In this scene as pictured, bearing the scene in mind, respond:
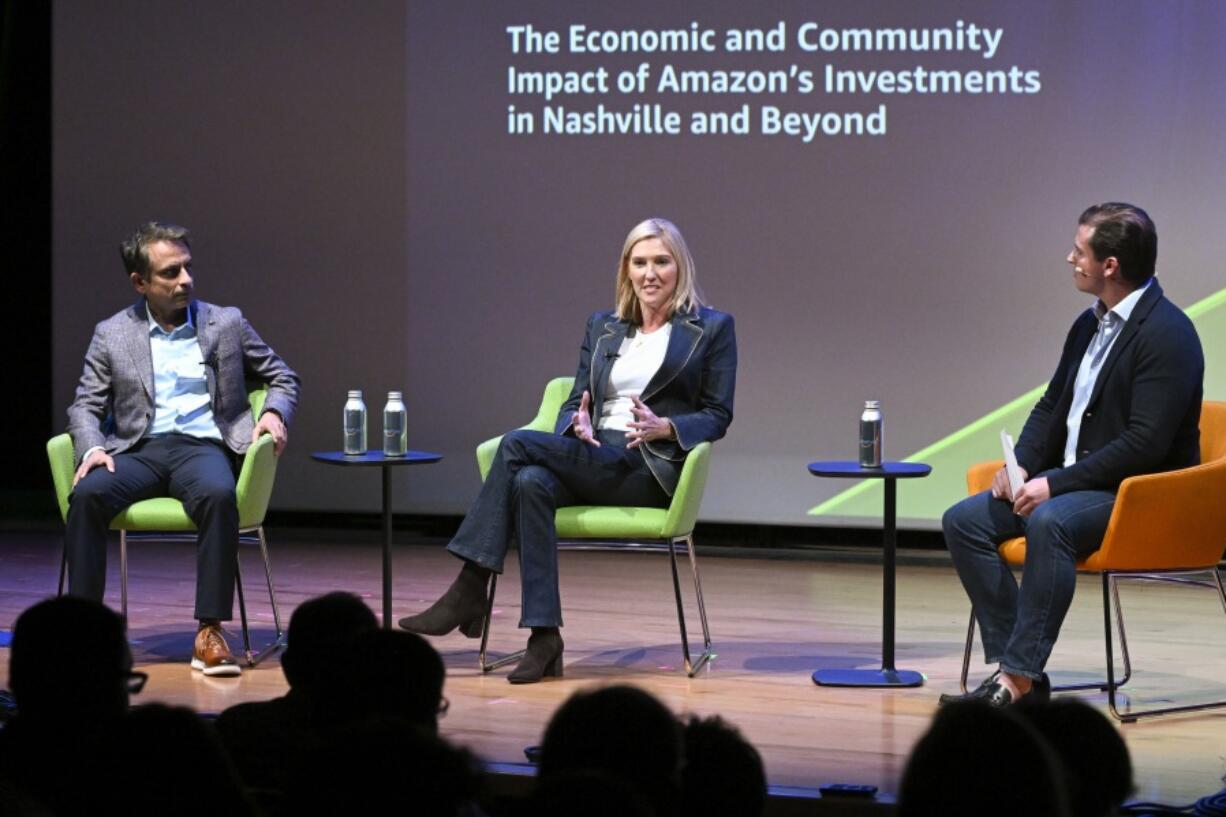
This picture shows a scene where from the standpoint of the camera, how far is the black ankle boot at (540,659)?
4.68 metres

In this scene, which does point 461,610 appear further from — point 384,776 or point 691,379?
point 384,776

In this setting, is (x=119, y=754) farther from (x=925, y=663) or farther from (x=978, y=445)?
(x=978, y=445)

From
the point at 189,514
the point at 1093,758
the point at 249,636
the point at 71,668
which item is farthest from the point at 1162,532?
the point at 71,668

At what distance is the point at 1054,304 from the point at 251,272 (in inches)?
132

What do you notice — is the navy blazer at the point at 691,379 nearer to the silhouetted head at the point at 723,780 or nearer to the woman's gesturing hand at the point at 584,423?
the woman's gesturing hand at the point at 584,423

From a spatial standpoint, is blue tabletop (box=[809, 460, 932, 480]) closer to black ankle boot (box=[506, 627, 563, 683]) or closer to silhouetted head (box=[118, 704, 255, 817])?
black ankle boot (box=[506, 627, 563, 683])

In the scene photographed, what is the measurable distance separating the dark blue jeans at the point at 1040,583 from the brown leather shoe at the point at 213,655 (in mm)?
2021

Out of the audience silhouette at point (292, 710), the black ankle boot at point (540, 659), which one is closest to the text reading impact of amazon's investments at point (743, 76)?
the black ankle boot at point (540, 659)

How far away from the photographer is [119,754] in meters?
1.67

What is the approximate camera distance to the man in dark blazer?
13.9 ft

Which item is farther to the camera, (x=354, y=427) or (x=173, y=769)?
(x=354, y=427)

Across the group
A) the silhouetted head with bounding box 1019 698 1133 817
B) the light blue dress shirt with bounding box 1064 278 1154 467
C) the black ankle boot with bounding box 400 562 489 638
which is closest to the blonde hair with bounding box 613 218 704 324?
the black ankle boot with bounding box 400 562 489 638

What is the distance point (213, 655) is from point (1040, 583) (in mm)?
2216

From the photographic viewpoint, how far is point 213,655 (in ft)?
15.7
